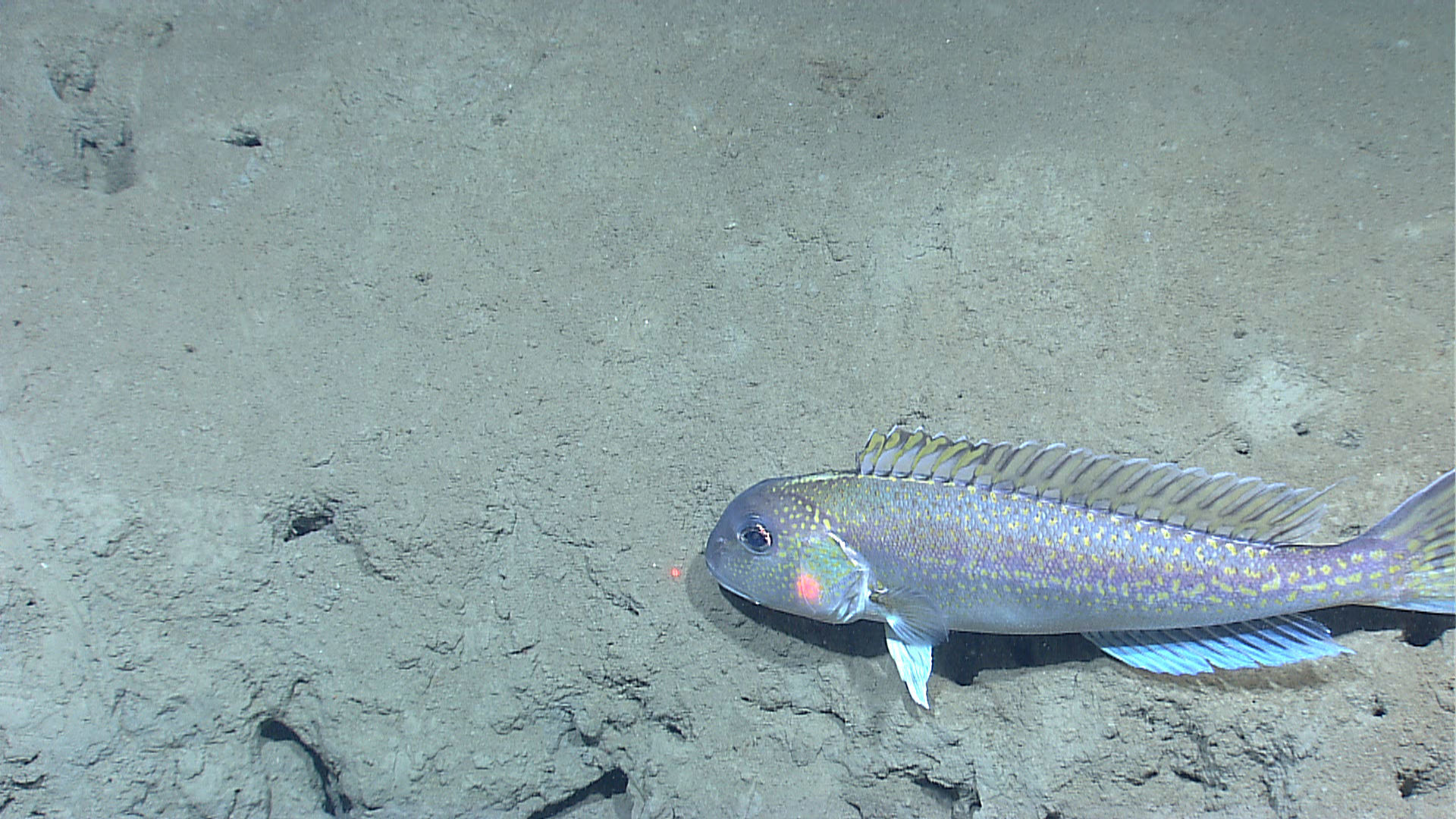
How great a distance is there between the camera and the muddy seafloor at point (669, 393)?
232cm

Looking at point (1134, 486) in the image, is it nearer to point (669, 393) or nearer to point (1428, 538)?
point (1428, 538)

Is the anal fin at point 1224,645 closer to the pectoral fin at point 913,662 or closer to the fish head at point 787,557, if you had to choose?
the pectoral fin at point 913,662

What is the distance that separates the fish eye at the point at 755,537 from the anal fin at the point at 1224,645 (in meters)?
0.93

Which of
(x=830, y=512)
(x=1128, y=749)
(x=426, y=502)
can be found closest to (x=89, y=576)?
(x=426, y=502)

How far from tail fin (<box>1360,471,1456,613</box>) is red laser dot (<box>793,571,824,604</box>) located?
1.36m

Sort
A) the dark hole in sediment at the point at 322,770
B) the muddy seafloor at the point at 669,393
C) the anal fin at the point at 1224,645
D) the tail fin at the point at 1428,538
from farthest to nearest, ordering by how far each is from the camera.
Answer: the dark hole in sediment at the point at 322,770
the muddy seafloor at the point at 669,393
the anal fin at the point at 1224,645
the tail fin at the point at 1428,538

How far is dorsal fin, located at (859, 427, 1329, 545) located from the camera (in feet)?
6.62

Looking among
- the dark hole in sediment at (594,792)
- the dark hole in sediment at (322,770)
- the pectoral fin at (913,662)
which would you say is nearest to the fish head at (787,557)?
the pectoral fin at (913,662)

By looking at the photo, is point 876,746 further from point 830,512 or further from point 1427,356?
point 1427,356

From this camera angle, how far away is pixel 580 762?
250cm

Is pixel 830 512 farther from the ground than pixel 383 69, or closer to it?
closer to it

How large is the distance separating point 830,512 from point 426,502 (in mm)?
1360

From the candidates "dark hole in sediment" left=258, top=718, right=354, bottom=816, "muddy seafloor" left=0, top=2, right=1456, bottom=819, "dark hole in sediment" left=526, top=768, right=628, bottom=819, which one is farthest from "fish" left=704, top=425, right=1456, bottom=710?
"dark hole in sediment" left=258, top=718, right=354, bottom=816

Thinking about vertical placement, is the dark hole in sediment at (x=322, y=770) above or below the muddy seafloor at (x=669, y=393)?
below
